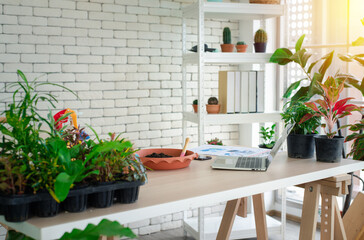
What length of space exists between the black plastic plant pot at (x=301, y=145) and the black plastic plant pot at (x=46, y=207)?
1530 millimetres

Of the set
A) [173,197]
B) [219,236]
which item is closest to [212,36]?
[219,236]

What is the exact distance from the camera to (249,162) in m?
2.40

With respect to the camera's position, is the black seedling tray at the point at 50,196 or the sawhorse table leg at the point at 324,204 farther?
the sawhorse table leg at the point at 324,204

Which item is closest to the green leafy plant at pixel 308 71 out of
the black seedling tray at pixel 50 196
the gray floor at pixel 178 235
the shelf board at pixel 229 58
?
the shelf board at pixel 229 58

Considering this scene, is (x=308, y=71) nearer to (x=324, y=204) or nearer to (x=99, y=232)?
(x=324, y=204)

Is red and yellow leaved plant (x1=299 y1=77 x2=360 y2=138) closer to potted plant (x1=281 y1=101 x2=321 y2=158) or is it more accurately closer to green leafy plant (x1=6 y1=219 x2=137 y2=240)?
potted plant (x1=281 y1=101 x2=321 y2=158)

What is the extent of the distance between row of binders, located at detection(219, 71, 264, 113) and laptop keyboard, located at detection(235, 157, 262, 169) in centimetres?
149

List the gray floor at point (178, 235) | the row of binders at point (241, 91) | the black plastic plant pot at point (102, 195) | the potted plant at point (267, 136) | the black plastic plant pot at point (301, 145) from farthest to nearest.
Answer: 1. the gray floor at point (178, 235)
2. the row of binders at point (241, 91)
3. the potted plant at point (267, 136)
4. the black plastic plant pot at point (301, 145)
5. the black plastic plant pot at point (102, 195)

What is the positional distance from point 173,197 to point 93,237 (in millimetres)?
467

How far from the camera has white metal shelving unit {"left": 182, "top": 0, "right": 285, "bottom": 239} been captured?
3775 mm

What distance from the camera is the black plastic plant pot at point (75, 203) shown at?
61.7 inches

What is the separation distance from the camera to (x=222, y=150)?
9.20ft

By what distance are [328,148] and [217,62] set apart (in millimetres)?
1604

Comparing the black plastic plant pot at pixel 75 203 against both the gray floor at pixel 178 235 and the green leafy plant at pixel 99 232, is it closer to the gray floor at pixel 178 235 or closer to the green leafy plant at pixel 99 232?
the green leafy plant at pixel 99 232
